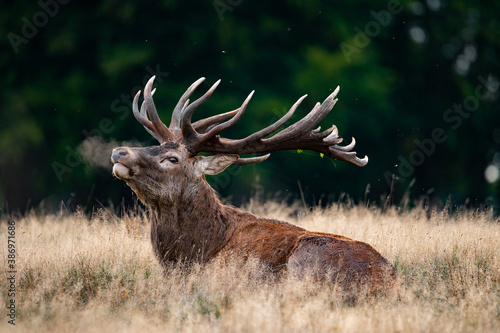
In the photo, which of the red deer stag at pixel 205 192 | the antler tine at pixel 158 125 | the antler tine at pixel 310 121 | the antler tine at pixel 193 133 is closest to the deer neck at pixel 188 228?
the red deer stag at pixel 205 192

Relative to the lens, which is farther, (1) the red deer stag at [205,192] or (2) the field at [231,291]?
(1) the red deer stag at [205,192]

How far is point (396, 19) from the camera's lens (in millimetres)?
18094

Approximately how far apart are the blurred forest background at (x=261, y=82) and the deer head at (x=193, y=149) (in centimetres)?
740

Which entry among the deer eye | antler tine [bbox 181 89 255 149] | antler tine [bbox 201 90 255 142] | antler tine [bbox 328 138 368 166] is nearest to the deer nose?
the deer eye

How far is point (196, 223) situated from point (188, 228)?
3.8 inches

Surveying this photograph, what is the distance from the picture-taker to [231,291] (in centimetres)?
551

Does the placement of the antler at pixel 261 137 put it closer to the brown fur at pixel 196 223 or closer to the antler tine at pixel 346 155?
the antler tine at pixel 346 155

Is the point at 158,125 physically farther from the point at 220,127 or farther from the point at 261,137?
the point at 261,137

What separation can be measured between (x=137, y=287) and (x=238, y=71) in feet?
35.0

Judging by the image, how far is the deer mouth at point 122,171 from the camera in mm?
5875

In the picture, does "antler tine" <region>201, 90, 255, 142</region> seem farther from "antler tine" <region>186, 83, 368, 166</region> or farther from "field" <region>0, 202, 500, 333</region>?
"field" <region>0, 202, 500, 333</region>

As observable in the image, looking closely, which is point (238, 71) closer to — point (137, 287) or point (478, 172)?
point (478, 172)

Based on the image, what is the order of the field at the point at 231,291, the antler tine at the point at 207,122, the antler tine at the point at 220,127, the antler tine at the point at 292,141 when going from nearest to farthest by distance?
the field at the point at 231,291 < the antler tine at the point at 220,127 < the antler tine at the point at 292,141 < the antler tine at the point at 207,122

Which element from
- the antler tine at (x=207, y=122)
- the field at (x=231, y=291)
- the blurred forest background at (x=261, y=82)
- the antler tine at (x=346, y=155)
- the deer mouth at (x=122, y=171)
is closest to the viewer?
the field at (x=231, y=291)
